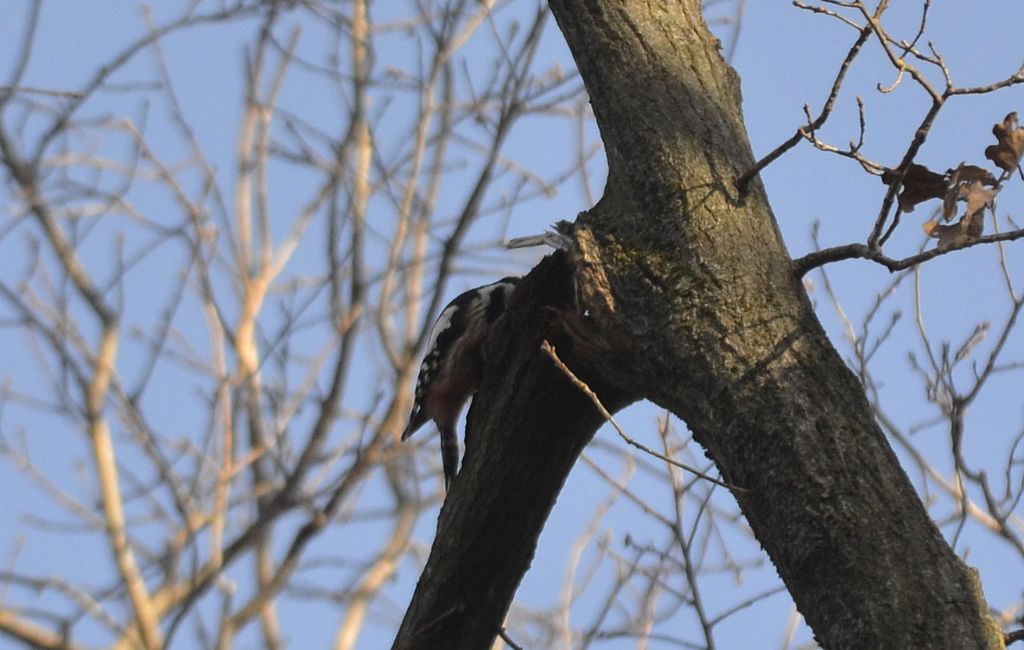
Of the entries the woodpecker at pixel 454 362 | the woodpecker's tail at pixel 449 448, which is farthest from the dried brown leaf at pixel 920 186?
the woodpecker's tail at pixel 449 448

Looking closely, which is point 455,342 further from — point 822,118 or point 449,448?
point 822,118

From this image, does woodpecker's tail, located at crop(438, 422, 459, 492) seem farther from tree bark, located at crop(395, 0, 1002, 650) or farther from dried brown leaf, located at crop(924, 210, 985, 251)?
dried brown leaf, located at crop(924, 210, 985, 251)

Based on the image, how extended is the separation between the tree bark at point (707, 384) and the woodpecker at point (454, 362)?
4.44 ft

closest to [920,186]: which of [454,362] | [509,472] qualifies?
[509,472]

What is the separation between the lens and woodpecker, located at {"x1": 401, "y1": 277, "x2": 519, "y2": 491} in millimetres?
3965

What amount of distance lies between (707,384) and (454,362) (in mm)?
2034

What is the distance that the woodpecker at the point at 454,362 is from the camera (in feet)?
13.0

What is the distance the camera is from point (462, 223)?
18.0 ft

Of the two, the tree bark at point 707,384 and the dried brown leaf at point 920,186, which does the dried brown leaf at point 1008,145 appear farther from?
the tree bark at point 707,384

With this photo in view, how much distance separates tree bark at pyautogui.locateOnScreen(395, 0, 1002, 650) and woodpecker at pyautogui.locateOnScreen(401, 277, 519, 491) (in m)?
1.35

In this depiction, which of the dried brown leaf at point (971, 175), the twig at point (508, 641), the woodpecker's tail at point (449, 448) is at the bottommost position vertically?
the twig at point (508, 641)

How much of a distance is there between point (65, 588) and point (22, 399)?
96cm

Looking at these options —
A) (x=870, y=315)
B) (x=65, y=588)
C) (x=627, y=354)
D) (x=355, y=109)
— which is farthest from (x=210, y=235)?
(x=627, y=354)

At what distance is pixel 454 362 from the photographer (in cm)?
396
